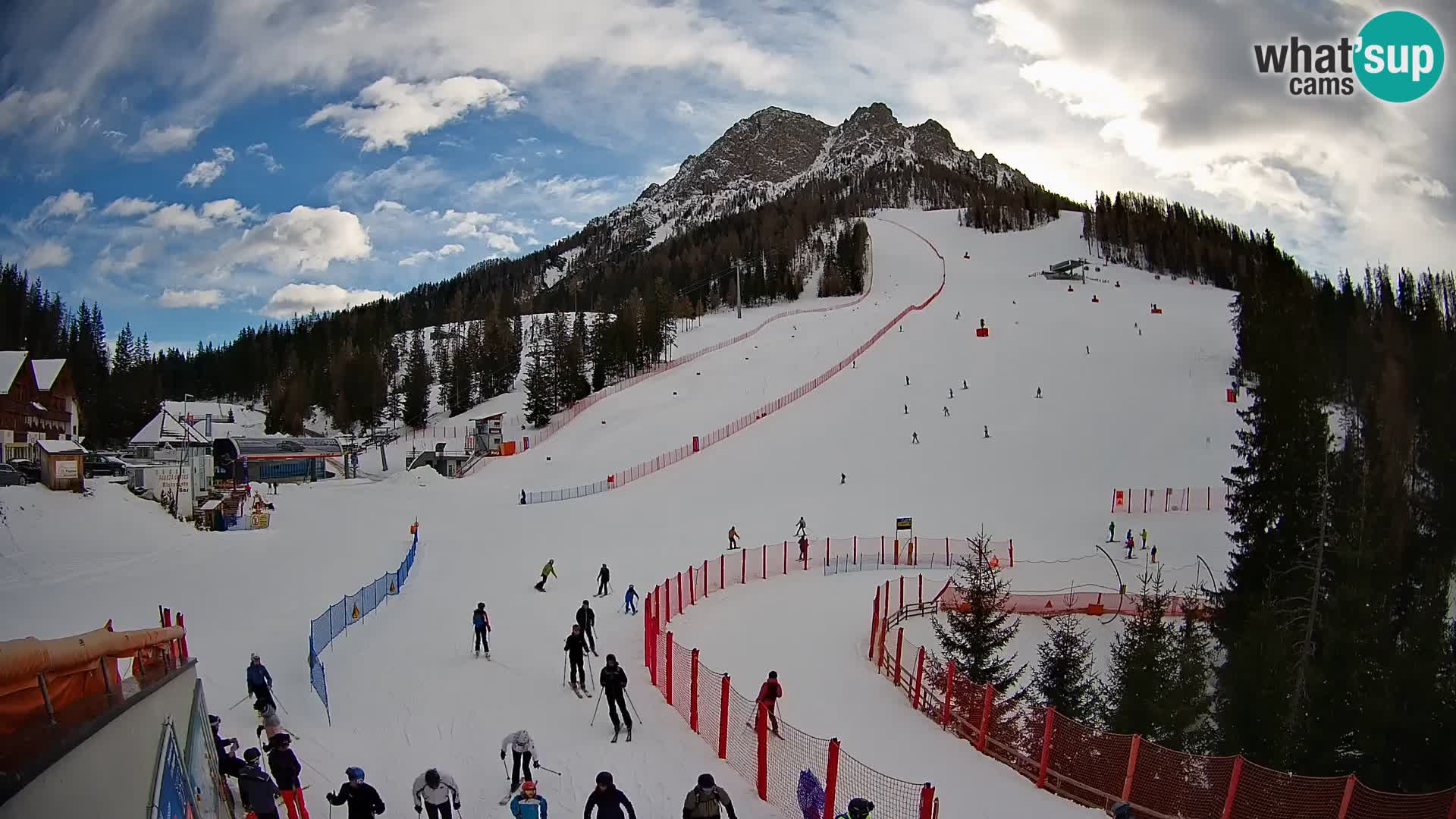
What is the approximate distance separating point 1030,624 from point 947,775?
1590 centimetres

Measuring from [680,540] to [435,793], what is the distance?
77.1 ft

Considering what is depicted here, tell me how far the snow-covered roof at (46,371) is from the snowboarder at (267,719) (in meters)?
44.7

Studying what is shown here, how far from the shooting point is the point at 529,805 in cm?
804

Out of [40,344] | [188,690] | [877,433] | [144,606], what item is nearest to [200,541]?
[144,606]

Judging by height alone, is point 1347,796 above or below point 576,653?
above

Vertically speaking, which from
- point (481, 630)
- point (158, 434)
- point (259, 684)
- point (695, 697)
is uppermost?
point (158, 434)

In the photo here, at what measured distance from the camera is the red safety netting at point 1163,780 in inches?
334

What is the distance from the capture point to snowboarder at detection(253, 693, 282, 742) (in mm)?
10055

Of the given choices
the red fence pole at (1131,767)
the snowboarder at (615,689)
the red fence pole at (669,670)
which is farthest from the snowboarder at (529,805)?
the red fence pole at (1131,767)

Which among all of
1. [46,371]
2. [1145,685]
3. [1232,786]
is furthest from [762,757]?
[46,371]

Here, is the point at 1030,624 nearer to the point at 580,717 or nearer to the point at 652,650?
the point at 652,650

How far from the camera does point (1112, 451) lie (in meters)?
→ 44.6

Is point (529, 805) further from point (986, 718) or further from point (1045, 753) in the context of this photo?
point (986, 718)

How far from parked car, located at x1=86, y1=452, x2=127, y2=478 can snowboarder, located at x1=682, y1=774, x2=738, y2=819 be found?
4641 cm
